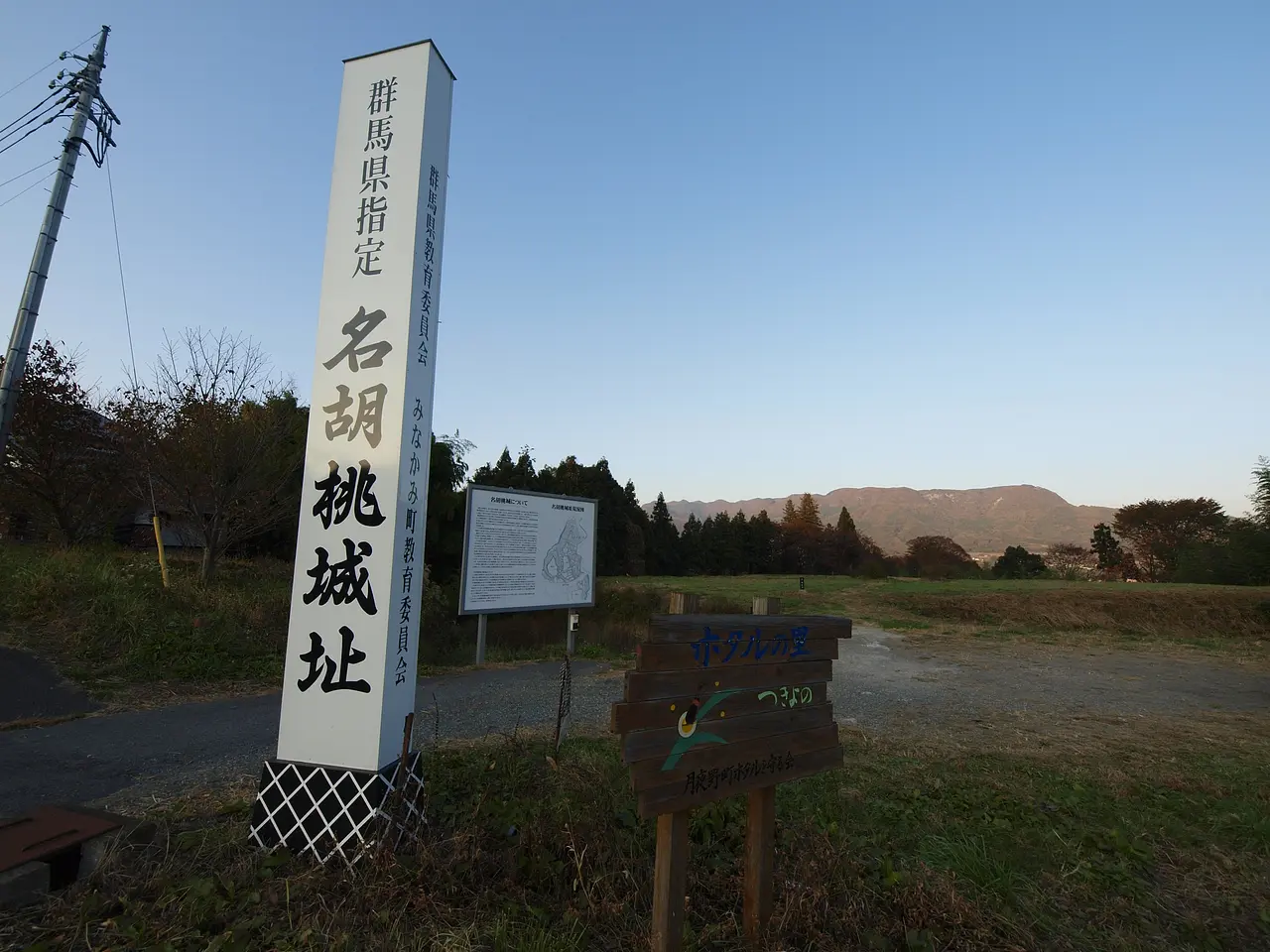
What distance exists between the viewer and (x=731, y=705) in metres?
2.91

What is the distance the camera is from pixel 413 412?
4129 millimetres

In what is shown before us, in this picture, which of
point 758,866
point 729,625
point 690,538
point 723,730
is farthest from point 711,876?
point 690,538

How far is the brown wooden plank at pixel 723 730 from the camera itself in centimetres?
250

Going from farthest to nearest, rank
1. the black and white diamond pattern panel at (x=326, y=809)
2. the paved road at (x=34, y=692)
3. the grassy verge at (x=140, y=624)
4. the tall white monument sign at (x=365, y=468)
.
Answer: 1. the grassy verge at (x=140, y=624)
2. the paved road at (x=34, y=692)
3. the tall white monument sign at (x=365, y=468)
4. the black and white diamond pattern panel at (x=326, y=809)

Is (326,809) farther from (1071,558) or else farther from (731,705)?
(1071,558)

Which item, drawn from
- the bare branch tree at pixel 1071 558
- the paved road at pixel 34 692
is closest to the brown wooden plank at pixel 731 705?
the paved road at pixel 34 692

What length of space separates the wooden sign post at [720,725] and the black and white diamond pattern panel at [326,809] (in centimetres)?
156

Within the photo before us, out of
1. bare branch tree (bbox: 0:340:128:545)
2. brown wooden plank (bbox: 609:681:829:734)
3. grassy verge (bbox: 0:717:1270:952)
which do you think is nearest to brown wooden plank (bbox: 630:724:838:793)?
brown wooden plank (bbox: 609:681:829:734)

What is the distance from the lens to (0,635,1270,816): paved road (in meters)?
5.16

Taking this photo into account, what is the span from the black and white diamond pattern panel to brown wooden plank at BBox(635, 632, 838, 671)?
177 cm

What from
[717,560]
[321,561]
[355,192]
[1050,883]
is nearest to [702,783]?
[1050,883]

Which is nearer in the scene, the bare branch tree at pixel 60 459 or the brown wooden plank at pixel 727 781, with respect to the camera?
the brown wooden plank at pixel 727 781

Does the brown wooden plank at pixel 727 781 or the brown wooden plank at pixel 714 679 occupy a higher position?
the brown wooden plank at pixel 714 679

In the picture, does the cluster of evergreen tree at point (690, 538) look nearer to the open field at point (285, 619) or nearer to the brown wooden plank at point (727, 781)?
the open field at point (285, 619)
